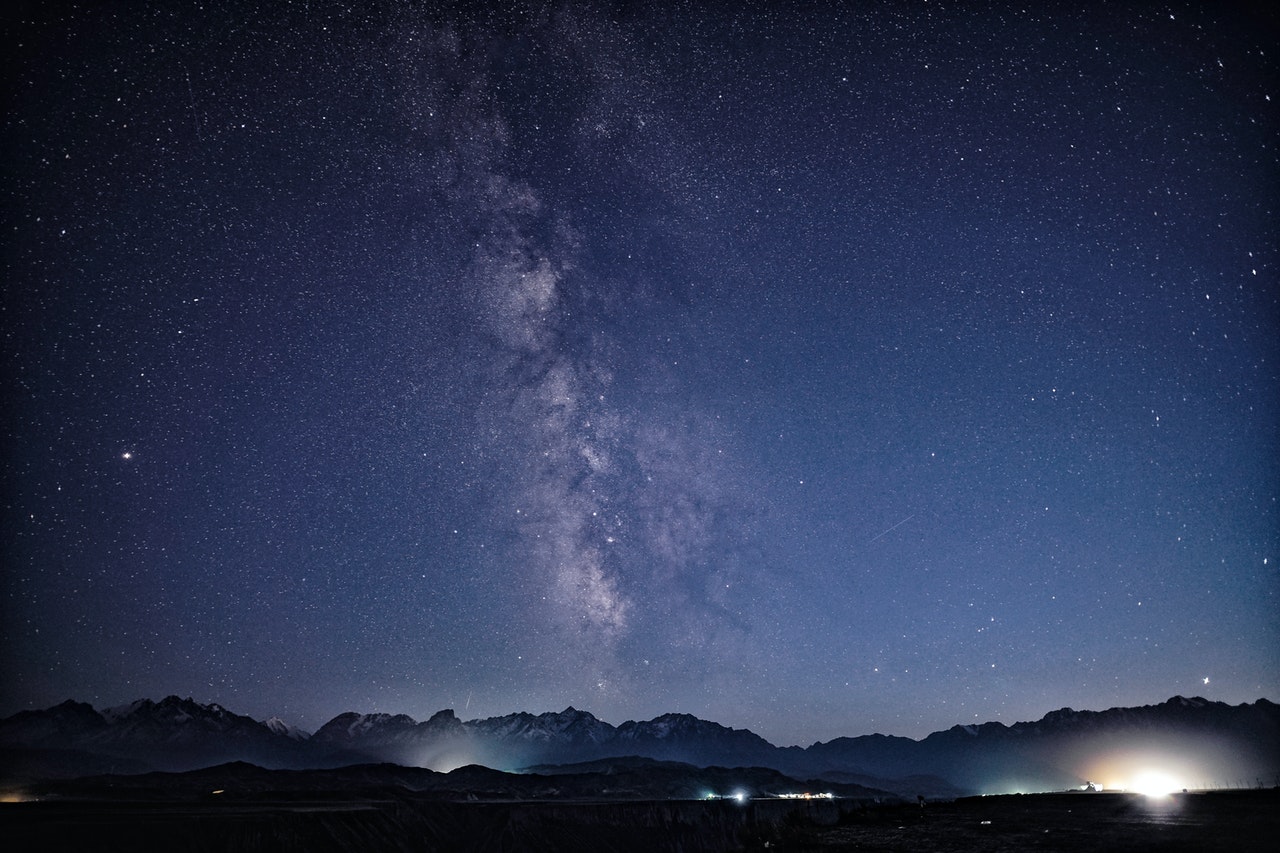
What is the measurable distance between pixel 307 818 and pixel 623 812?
202ft

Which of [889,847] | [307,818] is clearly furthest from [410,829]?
[889,847]

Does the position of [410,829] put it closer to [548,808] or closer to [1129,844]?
[548,808]

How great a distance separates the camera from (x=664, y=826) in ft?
434

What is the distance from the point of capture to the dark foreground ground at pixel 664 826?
47.1 metres

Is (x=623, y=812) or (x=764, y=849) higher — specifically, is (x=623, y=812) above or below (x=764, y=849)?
below

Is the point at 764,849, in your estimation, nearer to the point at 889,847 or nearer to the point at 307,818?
the point at 889,847

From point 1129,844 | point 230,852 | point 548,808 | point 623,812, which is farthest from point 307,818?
point 1129,844

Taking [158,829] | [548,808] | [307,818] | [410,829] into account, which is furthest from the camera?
[548,808]

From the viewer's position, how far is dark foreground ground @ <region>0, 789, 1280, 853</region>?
47062 mm

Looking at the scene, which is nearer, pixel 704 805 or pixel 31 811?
pixel 31 811

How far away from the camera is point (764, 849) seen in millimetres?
48844

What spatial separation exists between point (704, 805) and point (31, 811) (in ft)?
352

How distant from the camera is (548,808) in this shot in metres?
135

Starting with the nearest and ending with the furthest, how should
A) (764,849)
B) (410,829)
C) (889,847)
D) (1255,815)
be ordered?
(889,847)
(764,849)
(1255,815)
(410,829)
